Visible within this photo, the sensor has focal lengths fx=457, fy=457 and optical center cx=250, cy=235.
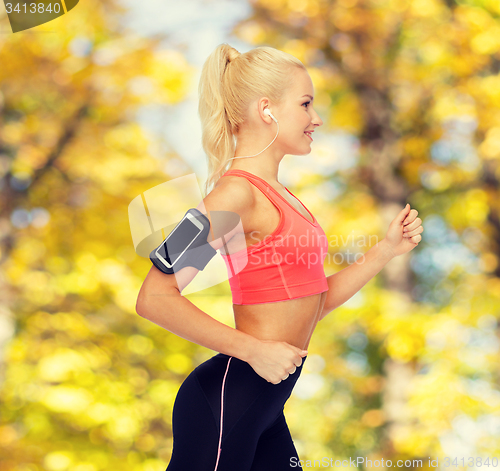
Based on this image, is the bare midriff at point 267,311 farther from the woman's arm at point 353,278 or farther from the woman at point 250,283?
the woman's arm at point 353,278

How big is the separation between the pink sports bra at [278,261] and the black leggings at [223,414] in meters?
0.16

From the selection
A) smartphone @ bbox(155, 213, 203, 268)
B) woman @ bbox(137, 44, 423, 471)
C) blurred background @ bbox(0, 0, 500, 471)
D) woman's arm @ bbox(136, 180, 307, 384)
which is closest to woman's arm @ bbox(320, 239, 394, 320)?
woman @ bbox(137, 44, 423, 471)

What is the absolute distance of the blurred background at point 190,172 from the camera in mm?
2736

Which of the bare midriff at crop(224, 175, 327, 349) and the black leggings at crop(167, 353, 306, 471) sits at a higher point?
the bare midriff at crop(224, 175, 327, 349)

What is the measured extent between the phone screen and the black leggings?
11.1 inches

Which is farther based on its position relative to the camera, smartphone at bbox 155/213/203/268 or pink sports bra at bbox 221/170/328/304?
pink sports bra at bbox 221/170/328/304

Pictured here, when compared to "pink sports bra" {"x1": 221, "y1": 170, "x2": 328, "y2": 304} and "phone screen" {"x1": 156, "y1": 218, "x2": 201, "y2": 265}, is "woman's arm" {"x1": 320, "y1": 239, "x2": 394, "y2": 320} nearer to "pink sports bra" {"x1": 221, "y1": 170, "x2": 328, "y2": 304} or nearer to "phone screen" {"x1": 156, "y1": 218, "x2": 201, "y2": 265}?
"pink sports bra" {"x1": 221, "y1": 170, "x2": 328, "y2": 304}

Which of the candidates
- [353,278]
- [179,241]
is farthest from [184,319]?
[353,278]

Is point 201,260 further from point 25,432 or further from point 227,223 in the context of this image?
point 25,432

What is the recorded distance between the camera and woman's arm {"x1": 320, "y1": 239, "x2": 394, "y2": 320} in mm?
1229

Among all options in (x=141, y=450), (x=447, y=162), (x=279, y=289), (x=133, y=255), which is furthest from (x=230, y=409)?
(x=447, y=162)

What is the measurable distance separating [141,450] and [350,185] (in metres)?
2.23

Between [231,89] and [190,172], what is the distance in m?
1.74

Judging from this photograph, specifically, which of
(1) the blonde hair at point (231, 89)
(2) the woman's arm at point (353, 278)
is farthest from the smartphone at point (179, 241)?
(2) the woman's arm at point (353, 278)
